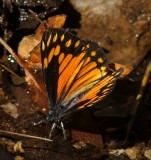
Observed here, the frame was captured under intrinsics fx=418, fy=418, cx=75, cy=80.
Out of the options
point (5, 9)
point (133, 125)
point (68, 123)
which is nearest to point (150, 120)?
point (133, 125)

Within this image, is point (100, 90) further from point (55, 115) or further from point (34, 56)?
point (34, 56)

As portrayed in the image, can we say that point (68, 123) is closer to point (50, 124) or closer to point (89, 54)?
point (50, 124)

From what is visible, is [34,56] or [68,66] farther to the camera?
[34,56]

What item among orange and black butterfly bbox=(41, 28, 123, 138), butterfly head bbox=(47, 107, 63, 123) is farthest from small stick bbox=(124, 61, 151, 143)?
butterfly head bbox=(47, 107, 63, 123)

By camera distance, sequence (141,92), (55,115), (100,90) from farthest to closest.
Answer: (141,92) < (55,115) < (100,90)

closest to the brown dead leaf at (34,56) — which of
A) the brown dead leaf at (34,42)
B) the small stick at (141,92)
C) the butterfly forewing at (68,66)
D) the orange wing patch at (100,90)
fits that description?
the brown dead leaf at (34,42)

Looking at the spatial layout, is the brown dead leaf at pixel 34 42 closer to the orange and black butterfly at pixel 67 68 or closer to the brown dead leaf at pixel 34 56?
the brown dead leaf at pixel 34 56

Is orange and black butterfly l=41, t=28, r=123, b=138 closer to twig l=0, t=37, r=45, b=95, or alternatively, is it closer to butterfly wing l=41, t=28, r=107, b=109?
butterfly wing l=41, t=28, r=107, b=109

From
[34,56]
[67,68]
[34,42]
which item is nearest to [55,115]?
[67,68]
